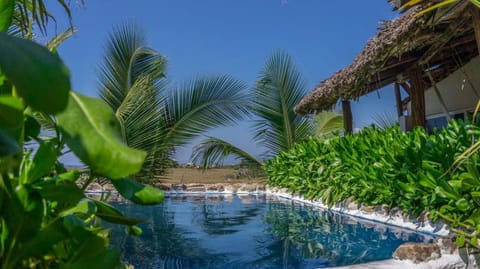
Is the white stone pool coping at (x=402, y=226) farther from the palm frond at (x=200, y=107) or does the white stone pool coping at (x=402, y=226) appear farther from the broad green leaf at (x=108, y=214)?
the palm frond at (x=200, y=107)

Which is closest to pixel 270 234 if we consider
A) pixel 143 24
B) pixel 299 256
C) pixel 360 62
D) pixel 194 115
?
pixel 299 256

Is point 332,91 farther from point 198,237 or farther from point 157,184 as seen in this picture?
point 157,184

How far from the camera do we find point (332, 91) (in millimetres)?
6738

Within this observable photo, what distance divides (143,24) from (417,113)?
7442mm

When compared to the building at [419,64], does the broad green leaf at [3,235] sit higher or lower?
lower

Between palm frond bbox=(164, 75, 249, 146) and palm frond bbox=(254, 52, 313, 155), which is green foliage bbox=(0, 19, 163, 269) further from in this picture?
palm frond bbox=(254, 52, 313, 155)

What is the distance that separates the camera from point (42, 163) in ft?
1.89

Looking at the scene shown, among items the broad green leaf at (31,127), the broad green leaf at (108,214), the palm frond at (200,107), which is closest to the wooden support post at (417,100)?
the palm frond at (200,107)

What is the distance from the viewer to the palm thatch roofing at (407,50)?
4.29 m

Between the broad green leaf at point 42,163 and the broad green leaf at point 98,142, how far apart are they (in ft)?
0.47

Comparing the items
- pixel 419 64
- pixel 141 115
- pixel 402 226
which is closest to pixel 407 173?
pixel 402 226

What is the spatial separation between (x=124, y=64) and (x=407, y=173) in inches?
327

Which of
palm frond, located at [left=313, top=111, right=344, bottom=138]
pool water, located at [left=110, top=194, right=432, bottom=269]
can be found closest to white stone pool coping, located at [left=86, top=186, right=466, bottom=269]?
pool water, located at [left=110, top=194, right=432, bottom=269]

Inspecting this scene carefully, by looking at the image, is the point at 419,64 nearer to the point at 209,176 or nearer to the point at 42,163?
the point at 42,163
